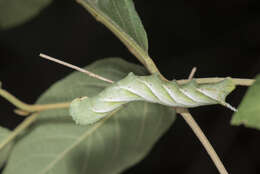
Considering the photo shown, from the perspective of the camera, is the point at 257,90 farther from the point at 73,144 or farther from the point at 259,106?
the point at 73,144

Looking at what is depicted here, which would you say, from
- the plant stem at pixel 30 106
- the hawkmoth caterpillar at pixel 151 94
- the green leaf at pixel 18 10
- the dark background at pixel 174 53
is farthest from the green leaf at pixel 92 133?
the dark background at pixel 174 53

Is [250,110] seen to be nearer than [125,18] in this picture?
Yes

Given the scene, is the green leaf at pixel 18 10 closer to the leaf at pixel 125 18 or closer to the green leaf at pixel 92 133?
the green leaf at pixel 92 133

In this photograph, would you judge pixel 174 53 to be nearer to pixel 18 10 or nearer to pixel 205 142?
pixel 18 10

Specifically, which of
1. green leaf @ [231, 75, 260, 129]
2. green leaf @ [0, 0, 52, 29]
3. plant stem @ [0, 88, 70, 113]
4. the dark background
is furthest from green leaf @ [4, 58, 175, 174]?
the dark background

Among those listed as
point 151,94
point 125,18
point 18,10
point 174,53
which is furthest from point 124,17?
point 174,53

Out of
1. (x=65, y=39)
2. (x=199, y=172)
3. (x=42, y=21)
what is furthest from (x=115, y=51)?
(x=199, y=172)
